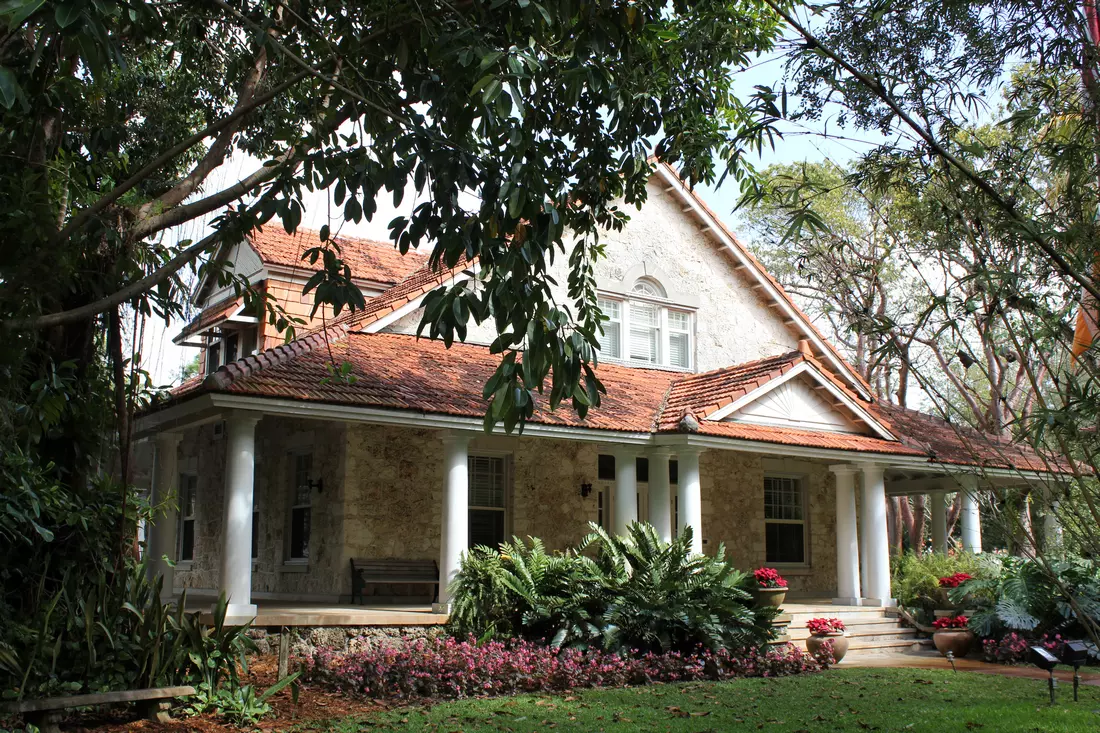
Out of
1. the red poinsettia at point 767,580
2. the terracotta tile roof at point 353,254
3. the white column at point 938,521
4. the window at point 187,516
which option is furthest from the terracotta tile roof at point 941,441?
the window at point 187,516

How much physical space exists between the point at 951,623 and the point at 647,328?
284 inches

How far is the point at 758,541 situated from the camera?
19016mm

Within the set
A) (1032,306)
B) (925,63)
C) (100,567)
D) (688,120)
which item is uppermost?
(688,120)

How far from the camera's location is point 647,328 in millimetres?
18781

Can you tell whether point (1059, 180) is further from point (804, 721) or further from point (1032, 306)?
point (804, 721)

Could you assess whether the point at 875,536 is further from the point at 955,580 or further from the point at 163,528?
the point at 163,528

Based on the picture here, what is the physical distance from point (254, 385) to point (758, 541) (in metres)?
10.8

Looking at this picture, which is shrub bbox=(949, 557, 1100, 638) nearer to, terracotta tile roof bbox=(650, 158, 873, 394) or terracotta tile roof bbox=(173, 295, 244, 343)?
terracotta tile roof bbox=(650, 158, 873, 394)

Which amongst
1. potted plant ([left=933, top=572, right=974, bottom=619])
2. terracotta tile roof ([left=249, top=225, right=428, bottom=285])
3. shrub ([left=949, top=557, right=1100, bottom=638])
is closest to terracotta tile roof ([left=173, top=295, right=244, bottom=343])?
terracotta tile roof ([left=249, top=225, right=428, bottom=285])

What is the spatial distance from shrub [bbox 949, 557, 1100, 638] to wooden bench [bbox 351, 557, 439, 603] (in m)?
8.23

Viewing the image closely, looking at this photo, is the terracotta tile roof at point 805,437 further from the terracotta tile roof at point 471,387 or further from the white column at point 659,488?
the white column at point 659,488

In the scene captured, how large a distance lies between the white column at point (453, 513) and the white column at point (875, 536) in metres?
Result: 7.52

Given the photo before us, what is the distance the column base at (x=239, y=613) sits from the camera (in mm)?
11234

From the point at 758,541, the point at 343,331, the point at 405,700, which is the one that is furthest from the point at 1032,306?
the point at 758,541
